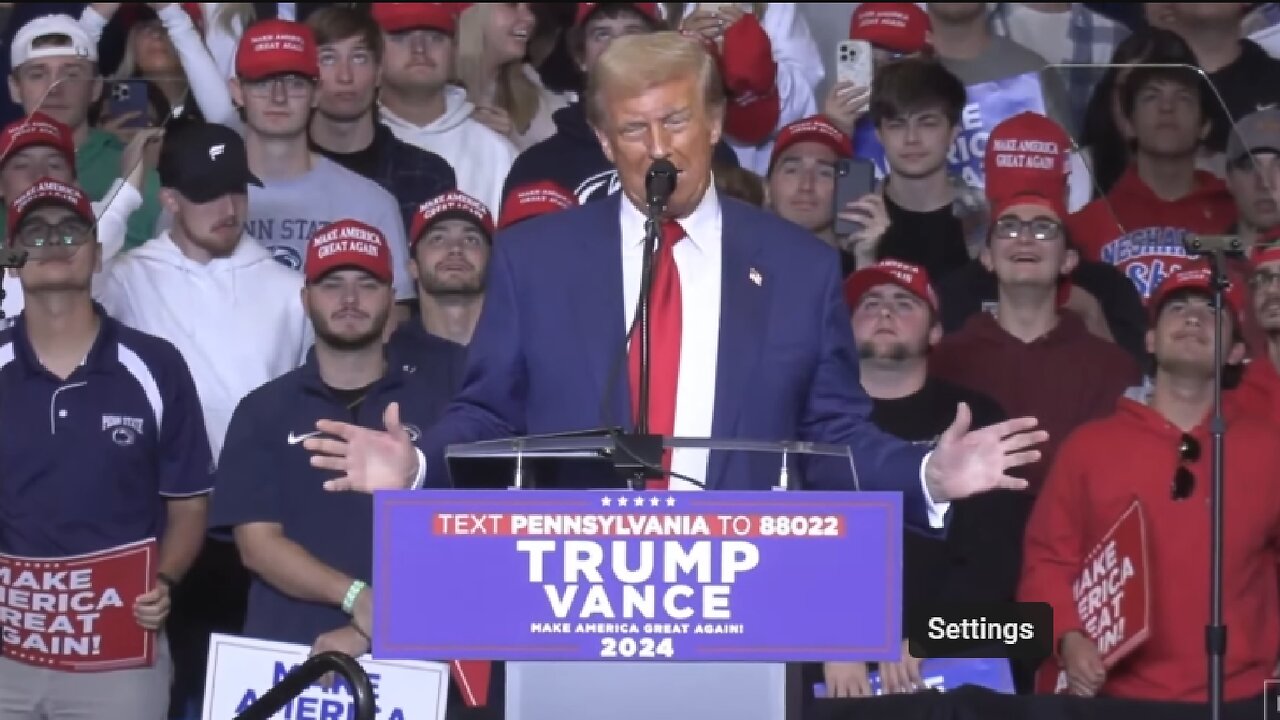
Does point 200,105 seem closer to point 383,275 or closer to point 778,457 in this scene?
point 383,275

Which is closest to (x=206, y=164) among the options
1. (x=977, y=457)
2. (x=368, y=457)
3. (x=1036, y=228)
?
(x=1036, y=228)

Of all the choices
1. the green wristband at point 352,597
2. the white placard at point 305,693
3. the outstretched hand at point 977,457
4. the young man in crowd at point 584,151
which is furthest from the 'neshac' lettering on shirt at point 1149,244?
the outstretched hand at point 977,457

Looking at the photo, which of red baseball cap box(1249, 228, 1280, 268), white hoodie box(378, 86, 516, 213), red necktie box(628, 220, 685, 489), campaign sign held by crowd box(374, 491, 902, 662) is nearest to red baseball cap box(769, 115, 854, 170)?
white hoodie box(378, 86, 516, 213)

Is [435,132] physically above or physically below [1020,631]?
above

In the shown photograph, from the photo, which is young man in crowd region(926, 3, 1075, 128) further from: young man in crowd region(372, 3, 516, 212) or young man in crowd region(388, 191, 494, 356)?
young man in crowd region(388, 191, 494, 356)

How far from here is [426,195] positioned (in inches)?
316

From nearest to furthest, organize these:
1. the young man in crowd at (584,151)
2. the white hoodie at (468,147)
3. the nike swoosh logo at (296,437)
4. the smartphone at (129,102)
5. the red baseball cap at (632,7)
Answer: the nike swoosh logo at (296,437), the young man in crowd at (584,151), the smartphone at (129,102), the red baseball cap at (632,7), the white hoodie at (468,147)

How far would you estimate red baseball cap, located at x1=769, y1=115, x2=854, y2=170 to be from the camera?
772 centimetres

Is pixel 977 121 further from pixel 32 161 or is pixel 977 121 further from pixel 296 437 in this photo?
pixel 32 161

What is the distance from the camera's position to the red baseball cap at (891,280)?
270 inches

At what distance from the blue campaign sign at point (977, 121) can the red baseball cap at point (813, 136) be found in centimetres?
46

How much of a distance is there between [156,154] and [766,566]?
4493 mm

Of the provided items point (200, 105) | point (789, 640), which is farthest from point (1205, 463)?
point (200, 105)

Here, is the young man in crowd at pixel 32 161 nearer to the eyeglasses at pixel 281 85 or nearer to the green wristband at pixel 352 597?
the eyeglasses at pixel 281 85
